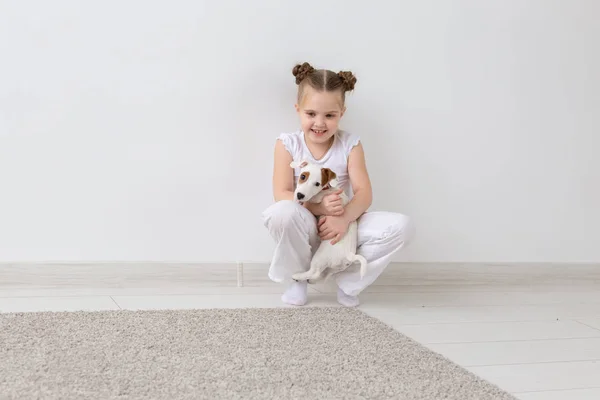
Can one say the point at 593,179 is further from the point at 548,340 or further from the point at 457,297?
the point at 548,340

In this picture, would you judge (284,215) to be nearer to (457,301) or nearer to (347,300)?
(347,300)

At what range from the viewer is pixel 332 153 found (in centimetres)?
175

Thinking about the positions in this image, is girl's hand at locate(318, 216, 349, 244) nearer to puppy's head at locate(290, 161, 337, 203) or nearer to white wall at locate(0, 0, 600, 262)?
puppy's head at locate(290, 161, 337, 203)

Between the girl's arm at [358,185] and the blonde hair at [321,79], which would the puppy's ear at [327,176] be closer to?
the girl's arm at [358,185]

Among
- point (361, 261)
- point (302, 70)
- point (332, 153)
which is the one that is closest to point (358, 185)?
point (332, 153)

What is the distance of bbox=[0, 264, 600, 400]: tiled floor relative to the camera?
4.07 ft

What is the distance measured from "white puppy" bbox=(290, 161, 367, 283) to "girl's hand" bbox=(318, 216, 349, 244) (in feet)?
0.04

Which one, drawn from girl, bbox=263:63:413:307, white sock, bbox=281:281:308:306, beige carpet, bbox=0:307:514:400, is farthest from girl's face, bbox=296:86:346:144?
beige carpet, bbox=0:307:514:400

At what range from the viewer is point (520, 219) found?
80.8 inches

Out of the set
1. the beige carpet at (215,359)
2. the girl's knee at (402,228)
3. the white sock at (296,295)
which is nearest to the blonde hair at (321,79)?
the girl's knee at (402,228)

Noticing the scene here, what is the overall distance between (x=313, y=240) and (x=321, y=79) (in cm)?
38

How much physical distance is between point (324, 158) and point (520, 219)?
68 cm

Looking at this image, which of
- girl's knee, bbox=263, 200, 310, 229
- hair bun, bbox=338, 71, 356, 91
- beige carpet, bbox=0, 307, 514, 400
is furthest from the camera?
hair bun, bbox=338, 71, 356, 91

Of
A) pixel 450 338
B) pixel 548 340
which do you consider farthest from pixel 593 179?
pixel 450 338
